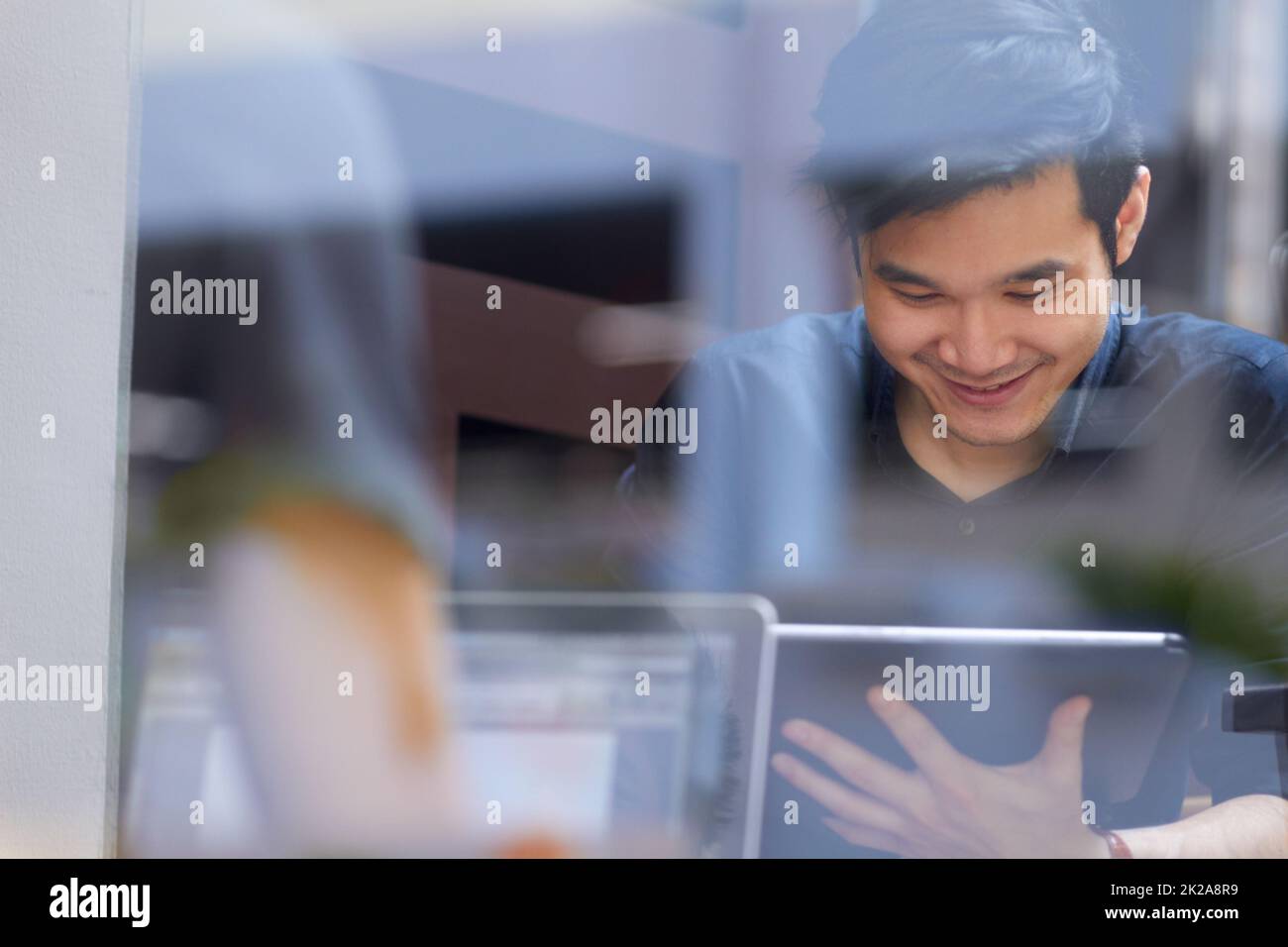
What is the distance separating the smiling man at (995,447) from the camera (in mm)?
2133

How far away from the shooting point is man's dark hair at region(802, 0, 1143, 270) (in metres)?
2.14

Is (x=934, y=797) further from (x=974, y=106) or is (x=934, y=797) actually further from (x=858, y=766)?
(x=974, y=106)

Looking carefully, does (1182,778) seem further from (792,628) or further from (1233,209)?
(1233,209)

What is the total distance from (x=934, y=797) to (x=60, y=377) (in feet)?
5.10

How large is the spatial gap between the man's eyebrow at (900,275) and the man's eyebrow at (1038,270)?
0.11 metres

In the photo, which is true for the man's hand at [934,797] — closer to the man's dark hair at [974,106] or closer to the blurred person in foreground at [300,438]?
the blurred person in foreground at [300,438]

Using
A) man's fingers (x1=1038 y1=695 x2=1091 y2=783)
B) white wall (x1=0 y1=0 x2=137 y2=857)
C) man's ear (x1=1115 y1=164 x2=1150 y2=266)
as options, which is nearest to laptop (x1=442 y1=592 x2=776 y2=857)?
man's fingers (x1=1038 y1=695 x2=1091 y2=783)

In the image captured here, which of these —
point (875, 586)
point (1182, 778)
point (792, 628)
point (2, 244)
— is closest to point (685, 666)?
point (792, 628)

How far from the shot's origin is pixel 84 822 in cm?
218

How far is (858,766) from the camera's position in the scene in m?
2.15

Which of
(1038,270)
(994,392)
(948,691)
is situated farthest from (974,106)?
(948,691)

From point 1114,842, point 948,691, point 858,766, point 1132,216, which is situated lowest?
point 1114,842

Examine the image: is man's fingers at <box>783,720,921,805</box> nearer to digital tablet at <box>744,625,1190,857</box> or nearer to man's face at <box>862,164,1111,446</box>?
digital tablet at <box>744,625,1190,857</box>

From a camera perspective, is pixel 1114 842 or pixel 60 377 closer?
pixel 1114 842
